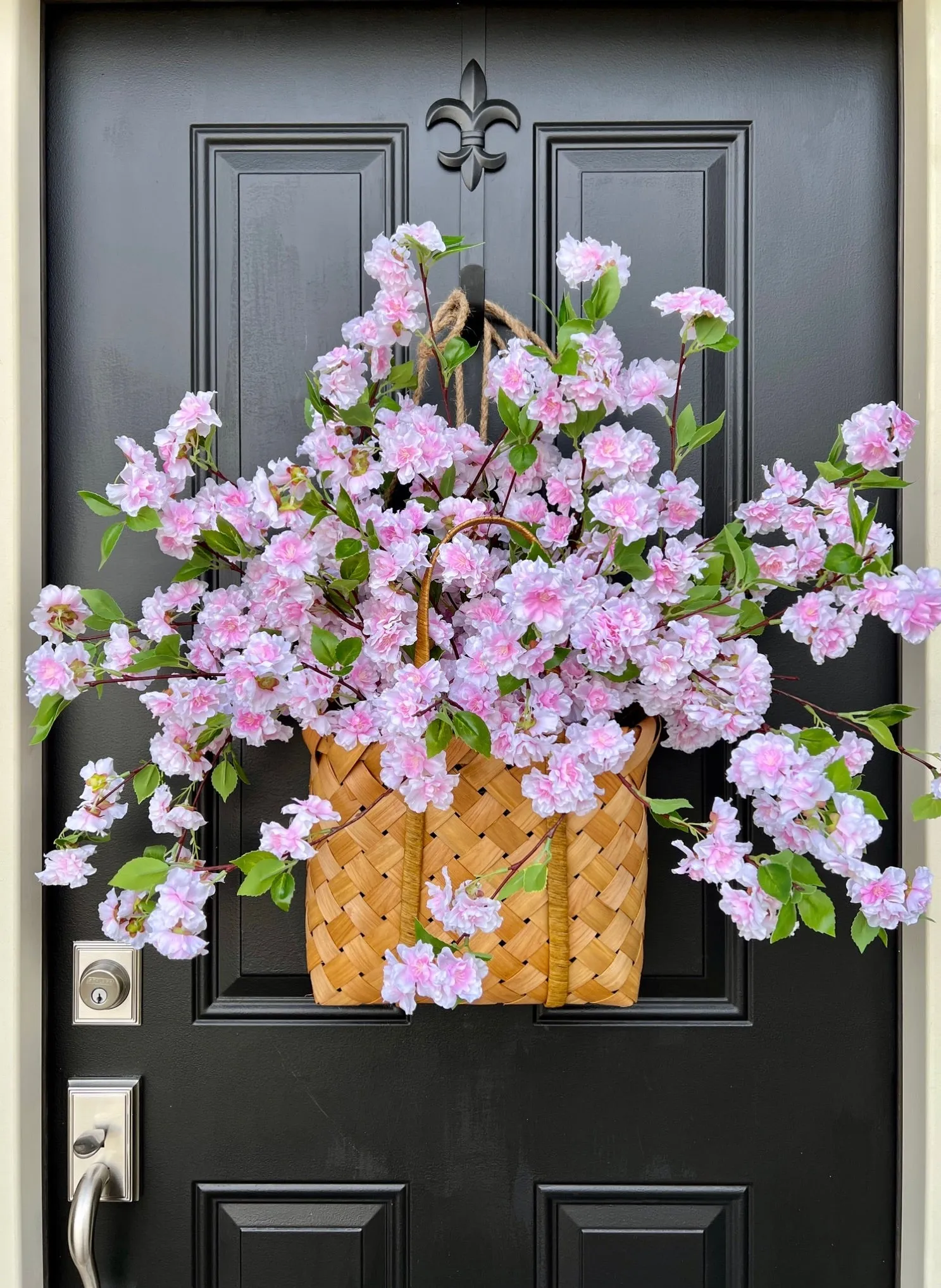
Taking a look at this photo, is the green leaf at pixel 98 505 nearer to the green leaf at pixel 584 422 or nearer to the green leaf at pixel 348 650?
the green leaf at pixel 348 650

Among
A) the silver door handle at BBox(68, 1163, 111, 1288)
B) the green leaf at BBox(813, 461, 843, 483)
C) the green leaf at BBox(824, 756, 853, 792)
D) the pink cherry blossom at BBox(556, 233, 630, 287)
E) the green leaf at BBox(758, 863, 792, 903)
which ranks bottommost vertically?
the silver door handle at BBox(68, 1163, 111, 1288)

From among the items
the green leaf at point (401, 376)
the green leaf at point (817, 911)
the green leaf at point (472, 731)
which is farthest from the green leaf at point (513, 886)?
the green leaf at point (401, 376)

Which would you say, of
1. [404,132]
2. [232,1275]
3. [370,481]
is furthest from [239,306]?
[232,1275]

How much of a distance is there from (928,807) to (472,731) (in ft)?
1.46

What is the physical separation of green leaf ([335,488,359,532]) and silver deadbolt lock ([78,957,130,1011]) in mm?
632

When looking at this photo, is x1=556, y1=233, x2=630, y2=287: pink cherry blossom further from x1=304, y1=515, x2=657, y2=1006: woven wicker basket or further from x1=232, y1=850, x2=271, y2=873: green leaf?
x1=232, y1=850, x2=271, y2=873: green leaf

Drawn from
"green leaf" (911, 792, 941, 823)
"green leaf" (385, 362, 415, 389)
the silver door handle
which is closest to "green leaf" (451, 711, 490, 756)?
"green leaf" (385, 362, 415, 389)

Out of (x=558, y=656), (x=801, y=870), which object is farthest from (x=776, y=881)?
(x=558, y=656)

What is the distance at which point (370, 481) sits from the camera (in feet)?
2.39

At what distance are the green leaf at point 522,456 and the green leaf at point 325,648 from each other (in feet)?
0.69

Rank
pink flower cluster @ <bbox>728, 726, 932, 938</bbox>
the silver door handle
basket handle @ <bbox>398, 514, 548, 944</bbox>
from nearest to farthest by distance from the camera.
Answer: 1. pink flower cluster @ <bbox>728, 726, 932, 938</bbox>
2. basket handle @ <bbox>398, 514, 548, 944</bbox>
3. the silver door handle

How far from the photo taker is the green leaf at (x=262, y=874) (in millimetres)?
689

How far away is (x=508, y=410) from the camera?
695 millimetres

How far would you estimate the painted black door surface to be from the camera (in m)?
0.97
